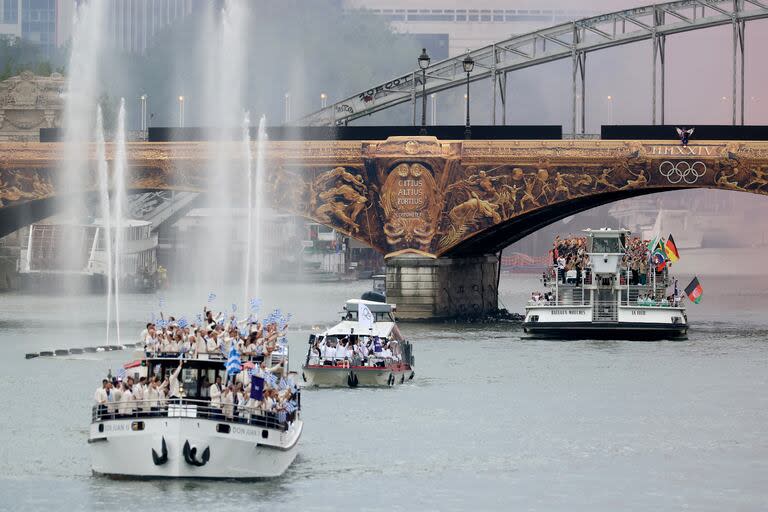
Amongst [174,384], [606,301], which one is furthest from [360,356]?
[606,301]

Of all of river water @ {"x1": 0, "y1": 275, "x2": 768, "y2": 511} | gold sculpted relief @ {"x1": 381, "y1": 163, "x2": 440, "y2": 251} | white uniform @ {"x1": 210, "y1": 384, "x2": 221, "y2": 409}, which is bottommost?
river water @ {"x1": 0, "y1": 275, "x2": 768, "y2": 511}

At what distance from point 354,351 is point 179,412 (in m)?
27.5

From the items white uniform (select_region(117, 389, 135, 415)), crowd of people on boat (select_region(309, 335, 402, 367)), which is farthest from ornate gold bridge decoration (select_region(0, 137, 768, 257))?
white uniform (select_region(117, 389, 135, 415))

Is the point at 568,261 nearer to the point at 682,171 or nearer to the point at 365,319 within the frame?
the point at 682,171

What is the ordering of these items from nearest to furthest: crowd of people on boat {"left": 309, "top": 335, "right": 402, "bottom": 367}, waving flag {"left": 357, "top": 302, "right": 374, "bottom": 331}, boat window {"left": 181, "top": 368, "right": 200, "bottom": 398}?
1. boat window {"left": 181, "top": 368, "right": 200, "bottom": 398}
2. crowd of people on boat {"left": 309, "top": 335, "right": 402, "bottom": 367}
3. waving flag {"left": 357, "top": 302, "right": 374, "bottom": 331}

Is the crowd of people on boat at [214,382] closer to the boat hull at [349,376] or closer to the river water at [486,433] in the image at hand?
the river water at [486,433]

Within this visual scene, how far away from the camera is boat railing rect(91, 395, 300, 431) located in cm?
5316

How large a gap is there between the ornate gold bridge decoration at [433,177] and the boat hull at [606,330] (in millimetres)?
9519

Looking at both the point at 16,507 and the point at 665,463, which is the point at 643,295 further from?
the point at 16,507

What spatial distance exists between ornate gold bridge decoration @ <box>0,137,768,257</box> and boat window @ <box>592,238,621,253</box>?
5.61 metres

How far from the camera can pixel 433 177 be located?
370 ft

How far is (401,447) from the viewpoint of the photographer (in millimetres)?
62812

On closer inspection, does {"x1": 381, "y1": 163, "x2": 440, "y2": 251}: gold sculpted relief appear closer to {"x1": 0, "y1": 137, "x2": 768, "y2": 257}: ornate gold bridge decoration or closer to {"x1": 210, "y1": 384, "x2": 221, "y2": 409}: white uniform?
{"x1": 0, "y1": 137, "x2": 768, "y2": 257}: ornate gold bridge decoration

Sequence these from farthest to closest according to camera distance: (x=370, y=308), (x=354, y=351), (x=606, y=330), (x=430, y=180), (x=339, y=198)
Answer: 1. (x=339, y=198)
2. (x=430, y=180)
3. (x=606, y=330)
4. (x=370, y=308)
5. (x=354, y=351)
